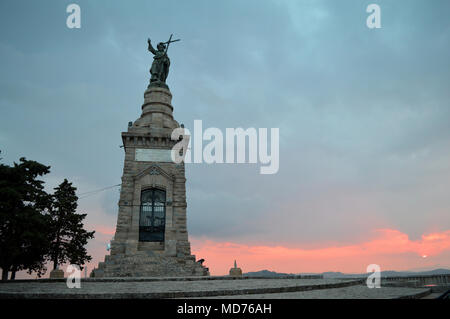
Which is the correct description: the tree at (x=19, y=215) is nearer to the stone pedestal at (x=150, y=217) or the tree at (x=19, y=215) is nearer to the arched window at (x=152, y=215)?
the stone pedestal at (x=150, y=217)

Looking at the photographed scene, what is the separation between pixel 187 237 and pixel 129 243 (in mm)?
4316

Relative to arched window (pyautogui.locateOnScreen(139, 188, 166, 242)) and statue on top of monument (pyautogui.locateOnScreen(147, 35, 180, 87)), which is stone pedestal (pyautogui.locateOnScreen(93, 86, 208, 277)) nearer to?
arched window (pyautogui.locateOnScreen(139, 188, 166, 242))

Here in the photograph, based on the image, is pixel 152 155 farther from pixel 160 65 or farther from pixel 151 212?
pixel 160 65

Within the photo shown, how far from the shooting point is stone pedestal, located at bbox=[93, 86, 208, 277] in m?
22.1

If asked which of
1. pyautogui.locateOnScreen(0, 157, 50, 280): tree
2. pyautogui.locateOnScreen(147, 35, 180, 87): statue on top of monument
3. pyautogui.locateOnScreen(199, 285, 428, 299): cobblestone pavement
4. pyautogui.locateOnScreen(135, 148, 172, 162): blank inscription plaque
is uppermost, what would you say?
pyautogui.locateOnScreen(147, 35, 180, 87): statue on top of monument

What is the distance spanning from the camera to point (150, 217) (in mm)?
25312

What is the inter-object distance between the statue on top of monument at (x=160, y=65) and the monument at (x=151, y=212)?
4.69 m

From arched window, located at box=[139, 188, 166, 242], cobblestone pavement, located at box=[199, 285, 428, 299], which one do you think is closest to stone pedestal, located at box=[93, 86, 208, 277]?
arched window, located at box=[139, 188, 166, 242]

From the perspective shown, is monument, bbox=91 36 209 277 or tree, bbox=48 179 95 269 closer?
monument, bbox=91 36 209 277

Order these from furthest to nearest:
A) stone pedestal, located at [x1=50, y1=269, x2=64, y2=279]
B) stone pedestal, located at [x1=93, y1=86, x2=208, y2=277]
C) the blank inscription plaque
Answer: the blank inscription plaque
stone pedestal, located at [x1=93, y1=86, x2=208, y2=277]
stone pedestal, located at [x1=50, y1=269, x2=64, y2=279]

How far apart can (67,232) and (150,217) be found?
11365 millimetres

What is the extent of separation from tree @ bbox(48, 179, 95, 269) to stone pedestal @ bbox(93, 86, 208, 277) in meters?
9.46
